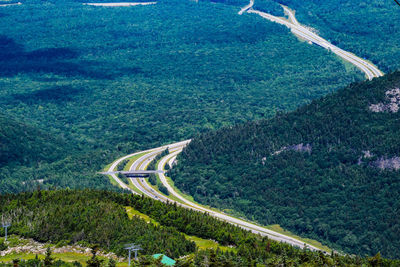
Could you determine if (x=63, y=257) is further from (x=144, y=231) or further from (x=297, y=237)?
(x=297, y=237)

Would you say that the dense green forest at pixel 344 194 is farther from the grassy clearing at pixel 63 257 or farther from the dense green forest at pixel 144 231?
the grassy clearing at pixel 63 257

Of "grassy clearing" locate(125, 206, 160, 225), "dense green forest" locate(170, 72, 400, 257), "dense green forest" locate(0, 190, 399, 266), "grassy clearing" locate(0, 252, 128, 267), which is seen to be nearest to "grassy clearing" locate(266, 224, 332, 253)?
"dense green forest" locate(170, 72, 400, 257)

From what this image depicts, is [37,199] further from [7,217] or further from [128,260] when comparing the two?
[128,260]

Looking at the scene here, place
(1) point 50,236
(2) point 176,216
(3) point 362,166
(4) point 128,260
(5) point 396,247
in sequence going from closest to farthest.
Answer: (4) point 128,260 < (1) point 50,236 < (2) point 176,216 < (5) point 396,247 < (3) point 362,166

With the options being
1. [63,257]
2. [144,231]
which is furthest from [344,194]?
[63,257]

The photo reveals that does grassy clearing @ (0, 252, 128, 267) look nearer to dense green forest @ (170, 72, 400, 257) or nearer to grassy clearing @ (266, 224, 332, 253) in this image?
grassy clearing @ (266, 224, 332, 253)

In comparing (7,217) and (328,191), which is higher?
(7,217)

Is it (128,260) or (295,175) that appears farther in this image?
(295,175)

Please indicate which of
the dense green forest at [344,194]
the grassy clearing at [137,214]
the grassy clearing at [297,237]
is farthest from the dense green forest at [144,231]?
the dense green forest at [344,194]

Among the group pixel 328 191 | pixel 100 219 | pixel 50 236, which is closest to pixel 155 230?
pixel 100 219
